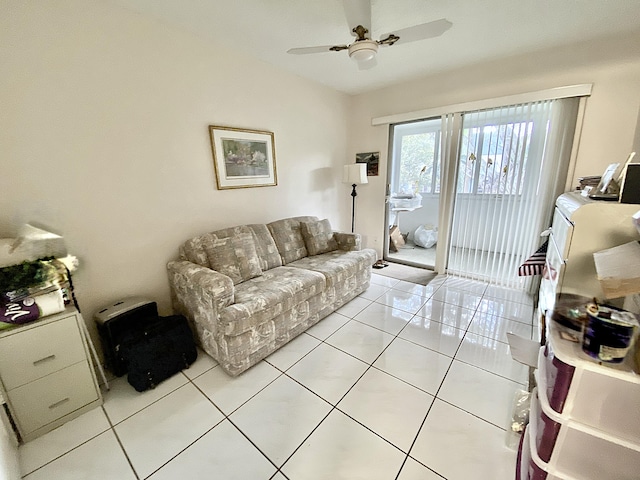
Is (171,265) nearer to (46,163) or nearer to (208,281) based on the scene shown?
(208,281)

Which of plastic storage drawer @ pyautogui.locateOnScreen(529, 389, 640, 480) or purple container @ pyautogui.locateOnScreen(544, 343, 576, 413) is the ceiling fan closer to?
purple container @ pyautogui.locateOnScreen(544, 343, 576, 413)

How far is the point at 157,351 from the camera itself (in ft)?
5.66

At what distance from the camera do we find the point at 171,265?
7.07 feet

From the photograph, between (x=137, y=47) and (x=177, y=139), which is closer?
(x=137, y=47)

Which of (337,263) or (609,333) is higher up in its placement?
(609,333)

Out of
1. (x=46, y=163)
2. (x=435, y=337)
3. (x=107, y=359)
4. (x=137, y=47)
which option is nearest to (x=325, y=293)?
(x=435, y=337)

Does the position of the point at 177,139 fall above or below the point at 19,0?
below

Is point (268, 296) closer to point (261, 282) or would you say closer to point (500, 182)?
point (261, 282)

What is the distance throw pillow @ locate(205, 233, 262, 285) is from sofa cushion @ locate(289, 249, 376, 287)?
503 millimetres

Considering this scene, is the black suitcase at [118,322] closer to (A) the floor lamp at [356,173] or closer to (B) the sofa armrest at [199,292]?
(B) the sofa armrest at [199,292]

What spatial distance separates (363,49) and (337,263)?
5.94 feet

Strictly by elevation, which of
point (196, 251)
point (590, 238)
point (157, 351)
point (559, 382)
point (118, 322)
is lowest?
point (157, 351)

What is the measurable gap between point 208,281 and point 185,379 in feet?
2.37

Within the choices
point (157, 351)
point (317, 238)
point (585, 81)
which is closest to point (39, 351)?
point (157, 351)
